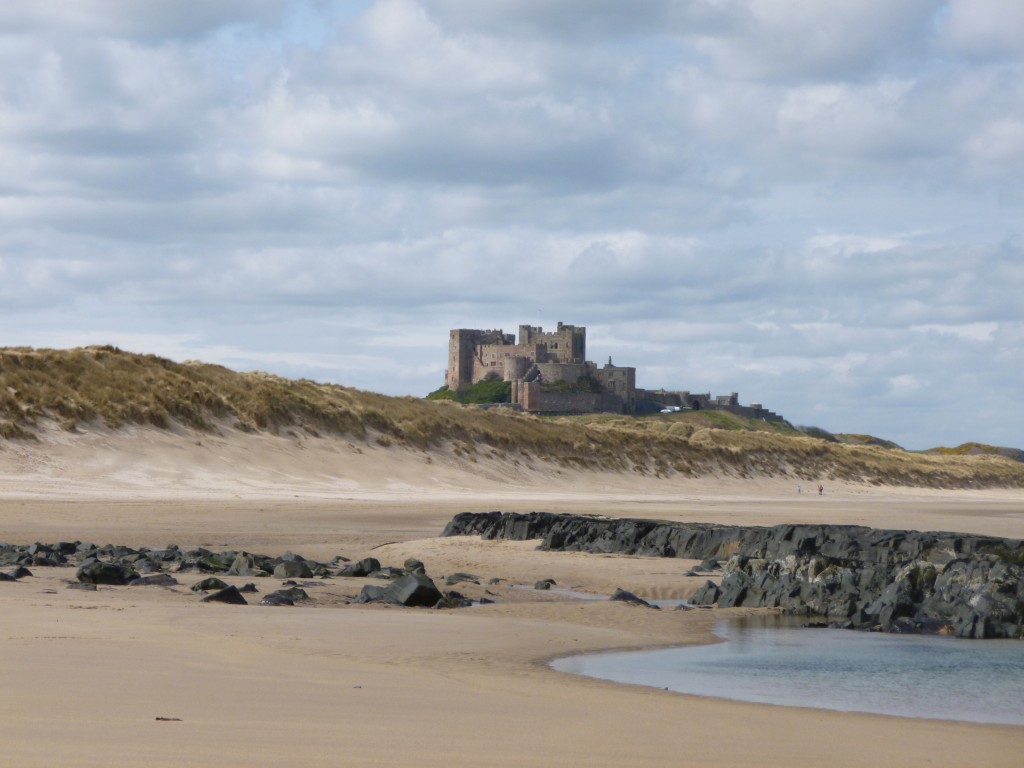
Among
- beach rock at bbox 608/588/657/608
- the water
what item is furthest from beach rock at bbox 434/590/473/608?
the water

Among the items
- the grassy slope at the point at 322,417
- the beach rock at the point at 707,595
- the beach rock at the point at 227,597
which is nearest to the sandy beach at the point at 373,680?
the beach rock at the point at 227,597

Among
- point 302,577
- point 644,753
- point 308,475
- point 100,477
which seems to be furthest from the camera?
point 308,475

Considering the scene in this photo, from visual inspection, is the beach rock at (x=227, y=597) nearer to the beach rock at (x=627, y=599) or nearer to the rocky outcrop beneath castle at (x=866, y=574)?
the beach rock at (x=627, y=599)

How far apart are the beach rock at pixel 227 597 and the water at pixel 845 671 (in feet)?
13.0

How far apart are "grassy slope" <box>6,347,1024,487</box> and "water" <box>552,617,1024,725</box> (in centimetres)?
2341

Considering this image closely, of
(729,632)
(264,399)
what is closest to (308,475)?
(264,399)

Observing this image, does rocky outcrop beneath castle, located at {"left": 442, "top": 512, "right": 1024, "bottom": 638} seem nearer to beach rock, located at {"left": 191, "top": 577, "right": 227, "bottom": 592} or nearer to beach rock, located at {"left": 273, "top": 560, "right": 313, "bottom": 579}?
beach rock, located at {"left": 273, "top": 560, "right": 313, "bottom": 579}

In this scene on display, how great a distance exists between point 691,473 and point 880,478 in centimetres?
1792

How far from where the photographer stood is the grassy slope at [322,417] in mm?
32312

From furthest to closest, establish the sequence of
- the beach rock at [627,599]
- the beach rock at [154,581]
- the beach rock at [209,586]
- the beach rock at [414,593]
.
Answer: the beach rock at [627,599], the beach rock at [154,581], the beach rock at [209,586], the beach rock at [414,593]

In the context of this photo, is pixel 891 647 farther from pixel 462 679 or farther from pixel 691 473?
pixel 691 473

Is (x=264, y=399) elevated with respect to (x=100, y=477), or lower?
elevated

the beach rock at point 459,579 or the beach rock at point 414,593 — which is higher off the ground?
the beach rock at point 414,593

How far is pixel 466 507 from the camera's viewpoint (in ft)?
95.2
